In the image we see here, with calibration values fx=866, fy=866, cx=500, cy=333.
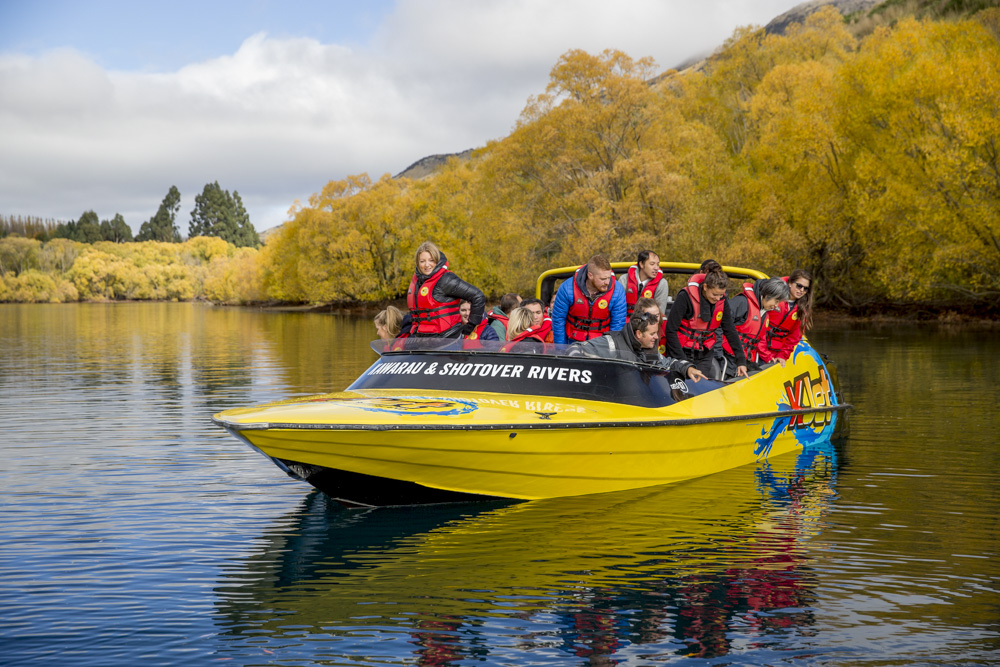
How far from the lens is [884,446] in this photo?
9.86 m

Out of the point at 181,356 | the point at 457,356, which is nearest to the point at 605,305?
the point at 457,356

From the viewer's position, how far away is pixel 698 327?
27.9 ft

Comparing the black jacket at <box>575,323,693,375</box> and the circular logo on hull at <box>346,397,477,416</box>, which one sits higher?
the black jacket at <box>575,323,693,375</box>

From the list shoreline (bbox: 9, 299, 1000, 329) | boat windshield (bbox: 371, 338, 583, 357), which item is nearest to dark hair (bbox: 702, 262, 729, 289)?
boat windshield (bbox: 371, 338, 583, 357)

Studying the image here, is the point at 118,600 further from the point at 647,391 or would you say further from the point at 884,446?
the point at 884,446

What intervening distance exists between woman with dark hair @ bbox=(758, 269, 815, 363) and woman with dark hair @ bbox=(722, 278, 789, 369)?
16 cm

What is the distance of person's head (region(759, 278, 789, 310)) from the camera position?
888 centimetres

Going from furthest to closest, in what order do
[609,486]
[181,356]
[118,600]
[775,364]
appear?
[181,356]
[775,364]
[609,486]
[118,600]

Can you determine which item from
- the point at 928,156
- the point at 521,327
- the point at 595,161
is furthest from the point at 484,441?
the point at 595,161

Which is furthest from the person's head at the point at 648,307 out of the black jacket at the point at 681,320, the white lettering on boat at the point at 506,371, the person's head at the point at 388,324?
the person's head at the point at 388,324

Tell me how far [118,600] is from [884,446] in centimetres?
818

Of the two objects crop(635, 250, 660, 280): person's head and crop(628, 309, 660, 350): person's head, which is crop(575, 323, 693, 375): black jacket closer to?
crop(628, 309, 660, 350): person's head

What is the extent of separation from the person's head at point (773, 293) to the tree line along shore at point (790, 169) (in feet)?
79.6

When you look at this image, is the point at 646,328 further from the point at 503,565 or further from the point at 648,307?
the point at 503,565
